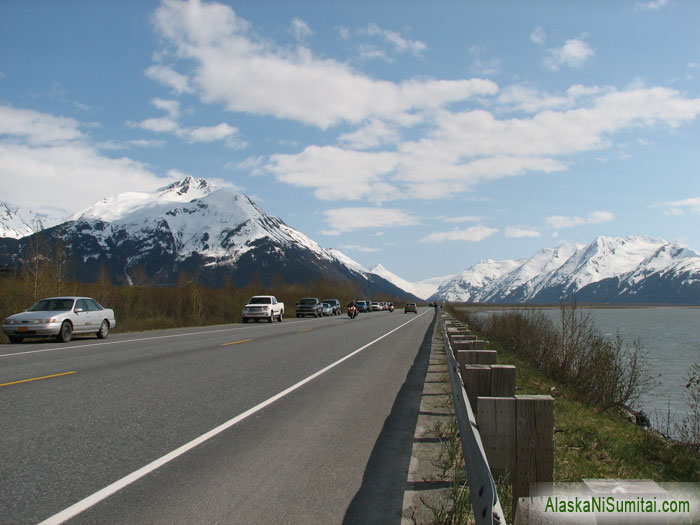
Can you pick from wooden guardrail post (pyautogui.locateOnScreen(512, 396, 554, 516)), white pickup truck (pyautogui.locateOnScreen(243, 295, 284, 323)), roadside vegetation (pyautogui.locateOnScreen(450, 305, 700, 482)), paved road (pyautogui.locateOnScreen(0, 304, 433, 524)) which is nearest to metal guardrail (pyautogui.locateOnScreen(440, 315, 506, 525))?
wooden guardrail post (pyautogui.locateOnScreen(512, 396, 554, 516))

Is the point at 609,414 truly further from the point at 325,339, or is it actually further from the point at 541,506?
the point at 325,339

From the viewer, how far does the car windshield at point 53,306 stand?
1997 cm

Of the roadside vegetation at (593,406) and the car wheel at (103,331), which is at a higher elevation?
the car wheel at (103,331)

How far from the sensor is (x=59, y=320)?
1917cm

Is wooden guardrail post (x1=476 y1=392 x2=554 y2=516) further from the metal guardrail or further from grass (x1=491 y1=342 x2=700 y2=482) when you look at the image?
grass (x1=491 y1=342 x2=700 y2=482)

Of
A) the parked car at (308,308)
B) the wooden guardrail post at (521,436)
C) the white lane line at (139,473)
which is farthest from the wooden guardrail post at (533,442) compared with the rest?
the parked car at (308,308)

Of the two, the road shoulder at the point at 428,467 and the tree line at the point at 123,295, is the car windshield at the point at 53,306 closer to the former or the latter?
the tree line at the point at 123,295

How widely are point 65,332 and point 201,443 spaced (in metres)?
15.6

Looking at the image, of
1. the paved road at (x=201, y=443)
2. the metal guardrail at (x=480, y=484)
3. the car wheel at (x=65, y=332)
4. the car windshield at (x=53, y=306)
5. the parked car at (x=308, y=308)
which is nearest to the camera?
the metal guardrail at (x=480, y=484)

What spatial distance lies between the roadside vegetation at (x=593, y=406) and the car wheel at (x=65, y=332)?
1484 centimetres

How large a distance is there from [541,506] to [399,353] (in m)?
15.3

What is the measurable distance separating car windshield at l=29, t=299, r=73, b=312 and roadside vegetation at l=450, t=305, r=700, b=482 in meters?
15.4

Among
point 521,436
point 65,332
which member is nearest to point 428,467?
point 521,436

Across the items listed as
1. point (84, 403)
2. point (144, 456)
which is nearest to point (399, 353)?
point (84, 403)
